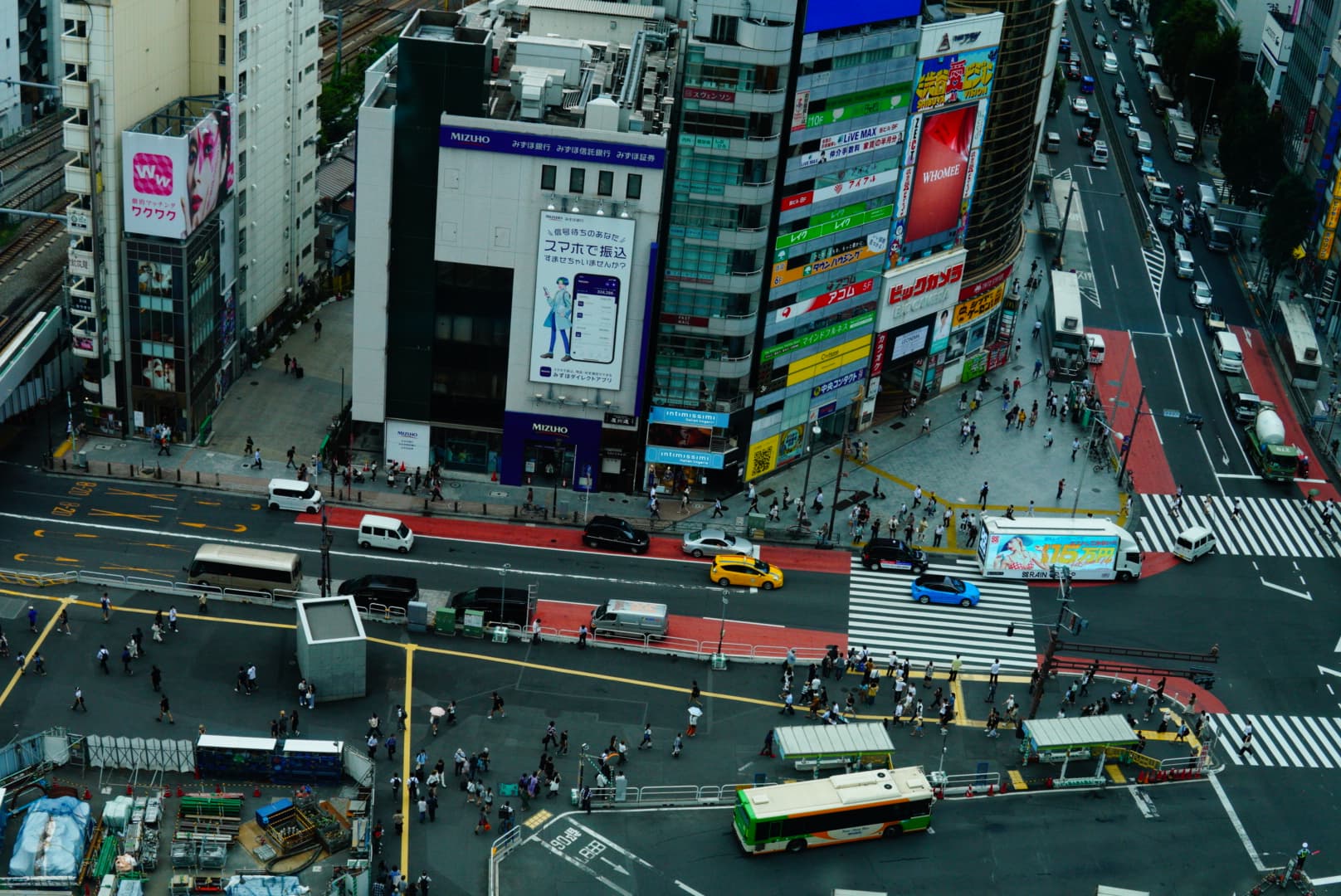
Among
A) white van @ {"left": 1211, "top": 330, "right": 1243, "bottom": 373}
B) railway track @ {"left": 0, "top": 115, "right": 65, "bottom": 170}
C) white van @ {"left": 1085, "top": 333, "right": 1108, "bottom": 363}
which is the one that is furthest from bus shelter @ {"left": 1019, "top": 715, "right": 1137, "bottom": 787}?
railway track @ {"left": 0, "top": 115, "right": 65, "bottom": 170}

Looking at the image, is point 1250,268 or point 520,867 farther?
point 1250,268

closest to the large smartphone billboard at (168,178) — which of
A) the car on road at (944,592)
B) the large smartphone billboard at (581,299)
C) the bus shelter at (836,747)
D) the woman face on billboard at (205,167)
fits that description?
the woman face on billboard at (205,167)

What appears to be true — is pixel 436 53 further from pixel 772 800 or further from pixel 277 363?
pixel 772 800

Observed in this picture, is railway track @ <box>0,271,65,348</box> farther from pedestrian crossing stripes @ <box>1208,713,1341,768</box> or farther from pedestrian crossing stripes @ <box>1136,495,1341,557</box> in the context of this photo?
pedestrian crossing stripes @ <box>1208,713,1341,768</box>

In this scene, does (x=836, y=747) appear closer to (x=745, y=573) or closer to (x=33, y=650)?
(x=745, y=573)

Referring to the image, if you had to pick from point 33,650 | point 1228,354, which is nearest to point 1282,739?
point 1228,354

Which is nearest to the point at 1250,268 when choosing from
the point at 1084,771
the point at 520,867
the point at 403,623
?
the point at 1084,771
